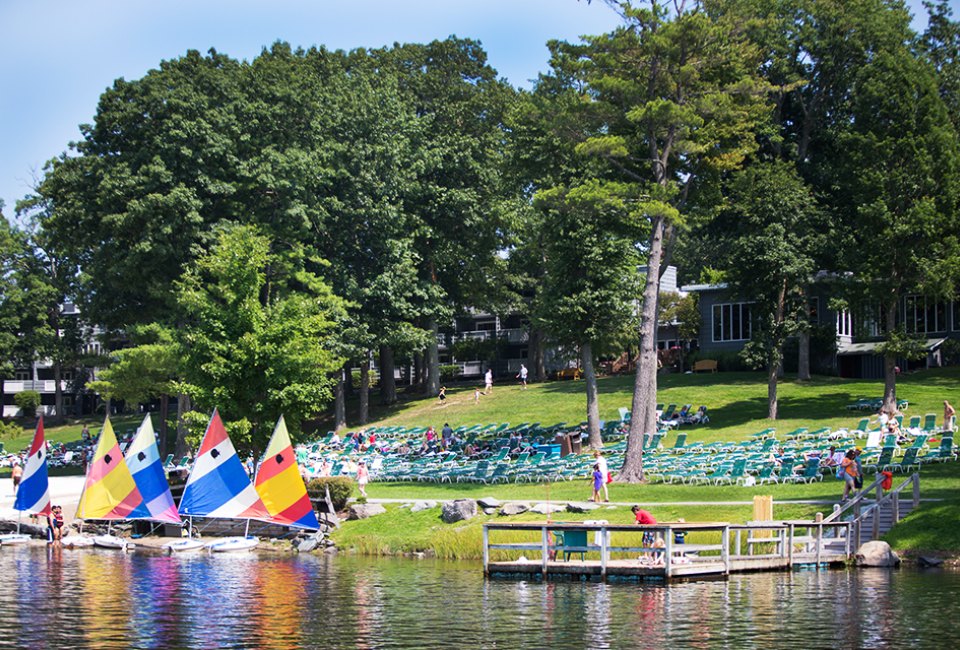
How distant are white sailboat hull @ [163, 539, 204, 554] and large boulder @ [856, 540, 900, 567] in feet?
60.7

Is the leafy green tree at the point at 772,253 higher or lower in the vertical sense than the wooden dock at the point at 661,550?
higher

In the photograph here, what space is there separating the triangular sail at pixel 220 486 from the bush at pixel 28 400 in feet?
205

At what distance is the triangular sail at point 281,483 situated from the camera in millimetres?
32000

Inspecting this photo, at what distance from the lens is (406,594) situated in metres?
23.8

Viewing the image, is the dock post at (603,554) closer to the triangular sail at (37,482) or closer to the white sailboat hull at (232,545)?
the white sailboat hull at (232,545)

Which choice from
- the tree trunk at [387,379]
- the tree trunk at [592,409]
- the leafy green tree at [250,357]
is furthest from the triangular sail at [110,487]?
the tree trunk at [387,379]

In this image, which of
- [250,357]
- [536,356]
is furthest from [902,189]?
[536,356]

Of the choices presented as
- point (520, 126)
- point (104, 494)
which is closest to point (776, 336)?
point (520, 126)

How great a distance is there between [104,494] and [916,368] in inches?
1786

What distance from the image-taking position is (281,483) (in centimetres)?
3212

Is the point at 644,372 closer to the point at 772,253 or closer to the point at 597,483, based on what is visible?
the point at 597,483

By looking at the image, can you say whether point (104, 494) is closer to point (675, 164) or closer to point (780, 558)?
point (780, 558)

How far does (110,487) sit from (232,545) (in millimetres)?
4103

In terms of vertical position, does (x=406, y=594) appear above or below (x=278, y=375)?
below
